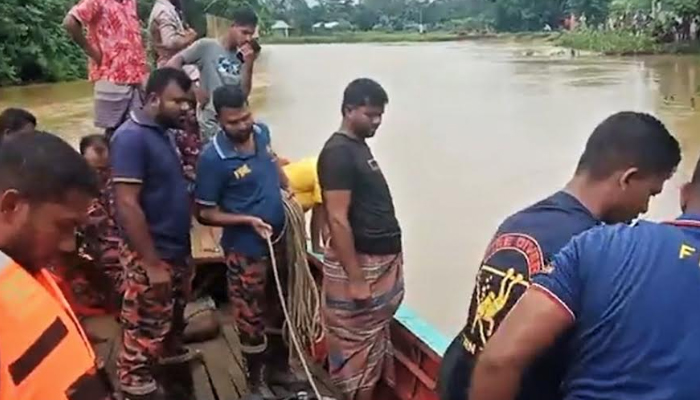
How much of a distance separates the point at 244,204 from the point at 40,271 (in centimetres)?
212

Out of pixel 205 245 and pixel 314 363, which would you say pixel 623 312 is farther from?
pixel 205 245

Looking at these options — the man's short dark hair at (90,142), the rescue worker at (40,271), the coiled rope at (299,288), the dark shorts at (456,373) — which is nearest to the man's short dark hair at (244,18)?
the man's short dark hair at (90,142)

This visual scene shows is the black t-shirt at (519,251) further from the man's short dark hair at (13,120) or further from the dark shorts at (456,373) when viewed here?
the man's short dark hair at (13,120)

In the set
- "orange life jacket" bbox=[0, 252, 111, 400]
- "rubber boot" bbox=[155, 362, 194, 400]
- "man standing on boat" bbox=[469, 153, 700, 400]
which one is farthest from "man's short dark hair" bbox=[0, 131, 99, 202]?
"rubber boot" bbox=[155, 362, 194, 400]

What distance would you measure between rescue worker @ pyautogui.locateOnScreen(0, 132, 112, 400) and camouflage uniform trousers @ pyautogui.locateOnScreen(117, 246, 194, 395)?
1784 mm

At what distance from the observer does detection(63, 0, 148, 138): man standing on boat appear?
4785 millimetres

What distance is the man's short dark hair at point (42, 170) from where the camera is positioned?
1666mm

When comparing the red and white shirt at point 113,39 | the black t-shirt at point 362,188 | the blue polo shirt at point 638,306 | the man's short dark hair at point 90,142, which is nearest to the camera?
the blue polo shirt at point 638,306

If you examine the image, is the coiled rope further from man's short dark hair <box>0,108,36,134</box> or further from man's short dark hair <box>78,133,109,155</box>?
man's short dark hair <box>0,108,36,134</box>

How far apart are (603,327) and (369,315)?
2232 mm

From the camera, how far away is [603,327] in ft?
5.50

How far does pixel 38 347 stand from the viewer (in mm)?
1483

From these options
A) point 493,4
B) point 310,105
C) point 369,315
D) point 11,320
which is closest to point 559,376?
point 11,320

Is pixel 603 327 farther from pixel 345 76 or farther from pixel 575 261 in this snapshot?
pixel 345 76
